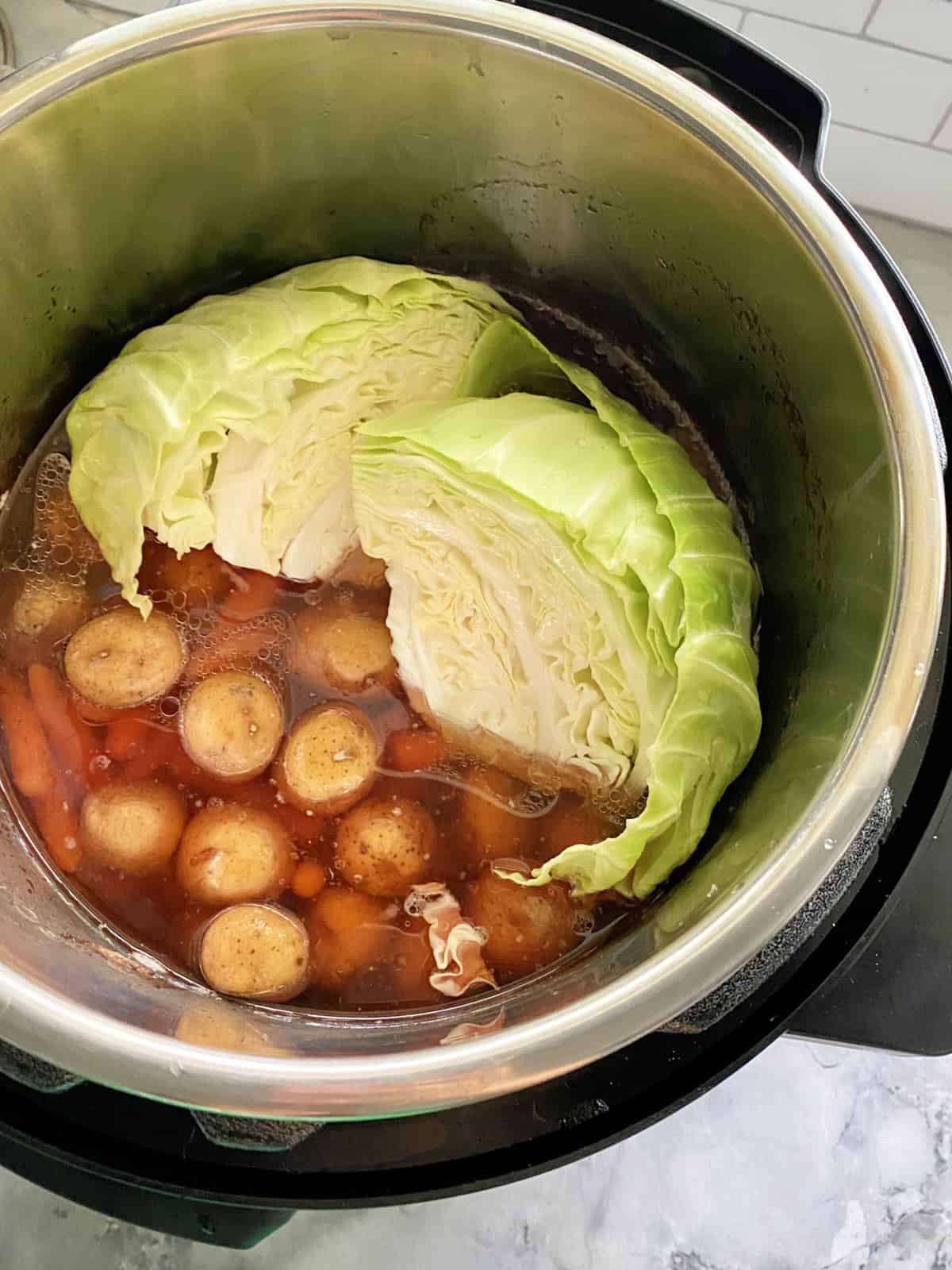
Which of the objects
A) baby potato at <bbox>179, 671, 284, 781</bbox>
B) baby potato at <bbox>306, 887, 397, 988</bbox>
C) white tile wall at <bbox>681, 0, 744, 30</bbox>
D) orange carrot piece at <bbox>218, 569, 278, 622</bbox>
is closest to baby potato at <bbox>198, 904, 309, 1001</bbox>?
baby potato at <bbox>306, 887, 397, 988</bbox>

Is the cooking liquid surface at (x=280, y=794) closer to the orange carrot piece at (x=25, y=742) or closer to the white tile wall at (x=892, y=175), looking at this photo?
the orange carrot piece at (x=25, y=742)

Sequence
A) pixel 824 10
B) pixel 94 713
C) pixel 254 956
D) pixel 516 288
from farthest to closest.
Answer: pixel 824 10 → pixel 516 288 → pixel 94 713 → pixel 254 956

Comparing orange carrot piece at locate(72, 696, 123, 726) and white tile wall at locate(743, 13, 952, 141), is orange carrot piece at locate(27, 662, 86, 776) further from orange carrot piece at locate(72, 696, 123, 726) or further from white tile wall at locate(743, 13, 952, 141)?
white tile wall at locate(743, 13, 952, 141)

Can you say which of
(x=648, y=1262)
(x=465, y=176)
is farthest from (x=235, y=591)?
(x=648, y=1262)

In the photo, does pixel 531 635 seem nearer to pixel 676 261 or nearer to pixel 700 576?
pixel 700 576

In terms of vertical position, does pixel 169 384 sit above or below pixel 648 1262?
above

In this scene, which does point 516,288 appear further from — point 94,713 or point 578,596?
point 94,713

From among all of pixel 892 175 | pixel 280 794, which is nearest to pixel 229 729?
pixel 280 794

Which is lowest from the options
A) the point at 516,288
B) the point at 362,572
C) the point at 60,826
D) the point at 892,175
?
the point at 60,826
